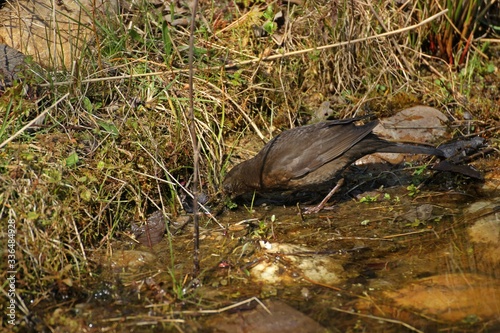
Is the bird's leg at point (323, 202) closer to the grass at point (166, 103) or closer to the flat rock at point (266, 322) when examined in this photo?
the grass at point (166, 103)

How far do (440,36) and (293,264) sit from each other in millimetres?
3774

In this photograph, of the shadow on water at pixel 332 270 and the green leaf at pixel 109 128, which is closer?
the shadow on water at pixel 332 270

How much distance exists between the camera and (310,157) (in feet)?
19.5

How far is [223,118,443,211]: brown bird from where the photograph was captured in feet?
19.3

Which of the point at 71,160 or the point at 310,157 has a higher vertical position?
the point at 71,160

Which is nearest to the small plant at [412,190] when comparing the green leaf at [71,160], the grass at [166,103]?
the grass at [166,103]

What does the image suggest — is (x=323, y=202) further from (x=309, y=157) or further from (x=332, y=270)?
(x=332, y=270)

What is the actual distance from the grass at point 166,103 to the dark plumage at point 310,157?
0.30m

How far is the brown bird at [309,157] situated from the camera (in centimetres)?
589

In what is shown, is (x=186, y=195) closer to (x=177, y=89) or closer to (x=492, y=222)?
(x=177, y=89)

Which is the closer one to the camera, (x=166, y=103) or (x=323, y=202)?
(x=323, y=202)

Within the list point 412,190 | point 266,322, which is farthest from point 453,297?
point 412,190

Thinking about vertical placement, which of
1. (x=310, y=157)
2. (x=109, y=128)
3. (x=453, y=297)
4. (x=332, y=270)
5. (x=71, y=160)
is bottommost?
(x=453, y=297)

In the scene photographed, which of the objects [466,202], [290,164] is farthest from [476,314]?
[290,164]
